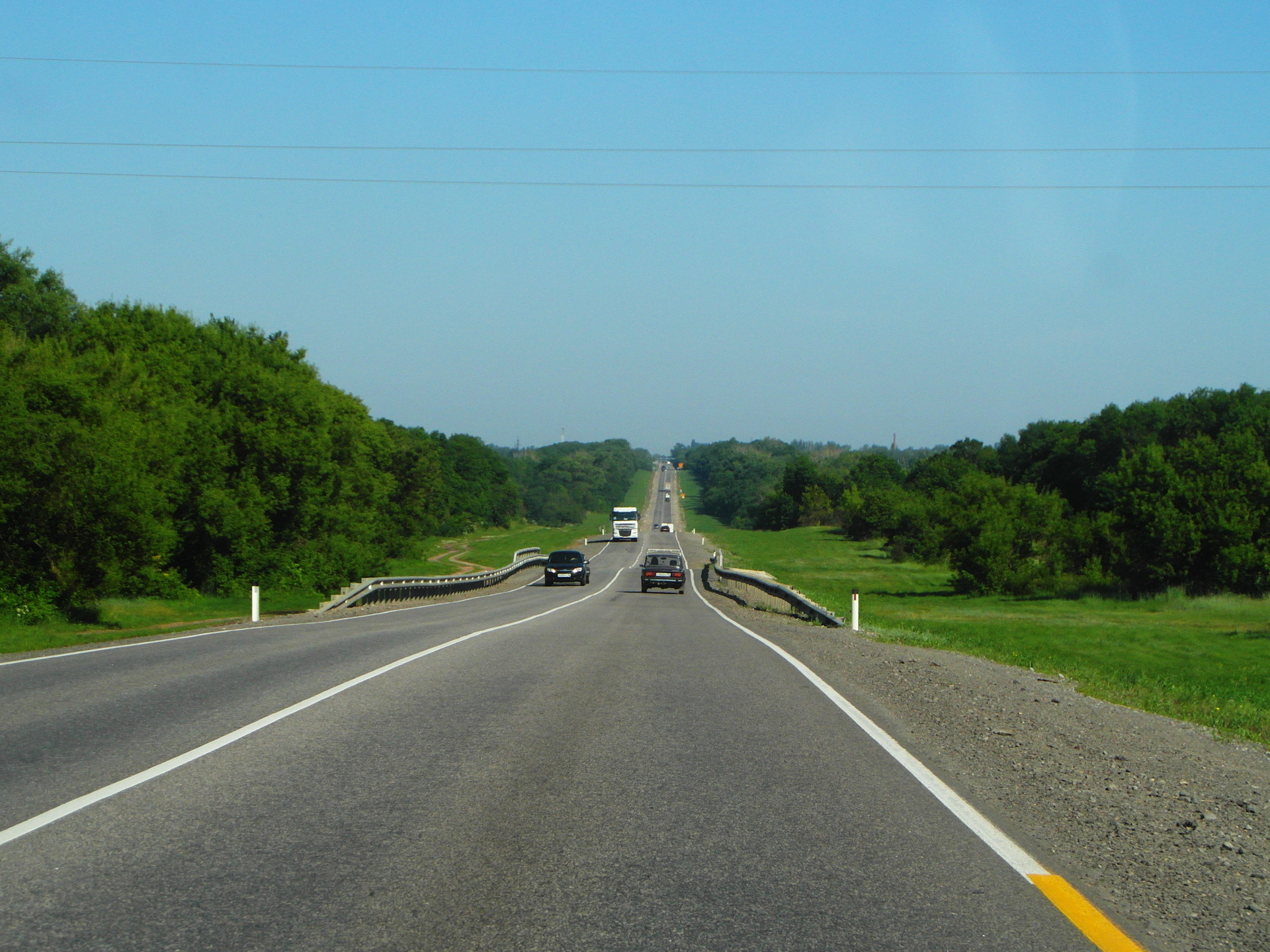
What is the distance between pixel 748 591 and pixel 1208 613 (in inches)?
871

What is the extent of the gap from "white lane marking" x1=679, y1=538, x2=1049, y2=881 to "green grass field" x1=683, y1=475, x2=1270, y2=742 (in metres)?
4.55

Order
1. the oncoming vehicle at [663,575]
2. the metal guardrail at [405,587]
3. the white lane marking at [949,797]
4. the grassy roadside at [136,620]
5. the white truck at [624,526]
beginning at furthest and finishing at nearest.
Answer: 1. the white truck at [624,526]
2. the oncoming vehicle at [663,575]
3. the metal guardrail at [405,587]
4. the grassy roadside at [136,620]
5. the white lane marking at [949,797]

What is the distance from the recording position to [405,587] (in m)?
41.7

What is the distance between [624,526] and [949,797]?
104074 millimetres

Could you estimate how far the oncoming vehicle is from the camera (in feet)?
163

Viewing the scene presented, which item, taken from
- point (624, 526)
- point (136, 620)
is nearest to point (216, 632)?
point (136, 620)

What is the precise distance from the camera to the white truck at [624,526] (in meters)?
111

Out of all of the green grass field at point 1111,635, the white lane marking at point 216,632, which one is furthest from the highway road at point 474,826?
the green grass field at point 1111,635

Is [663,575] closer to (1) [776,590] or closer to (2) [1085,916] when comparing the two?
(1) [776,590]

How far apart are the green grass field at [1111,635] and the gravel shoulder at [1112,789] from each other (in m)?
2.15

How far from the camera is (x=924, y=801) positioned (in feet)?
23.1

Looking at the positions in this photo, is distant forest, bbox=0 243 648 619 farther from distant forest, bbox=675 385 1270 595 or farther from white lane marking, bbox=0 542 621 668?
distant forest, bbox=675 385 1270 595

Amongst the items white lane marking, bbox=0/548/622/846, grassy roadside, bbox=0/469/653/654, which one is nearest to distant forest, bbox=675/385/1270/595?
grassy roadside, bbox=0/469/653/654

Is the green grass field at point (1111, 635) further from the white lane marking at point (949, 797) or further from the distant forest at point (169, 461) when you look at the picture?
the distant forest at point (169, 461)
